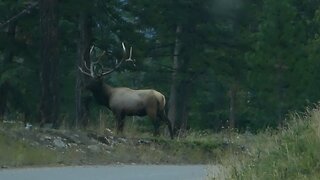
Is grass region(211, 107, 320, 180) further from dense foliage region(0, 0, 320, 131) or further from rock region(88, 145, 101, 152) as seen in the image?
dense foliage region(0, 0, 320, 131)

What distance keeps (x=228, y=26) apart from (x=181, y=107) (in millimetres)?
4658

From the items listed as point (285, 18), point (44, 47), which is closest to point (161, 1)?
point (285, 18)

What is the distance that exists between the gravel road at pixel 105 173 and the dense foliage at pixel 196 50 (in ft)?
76.1

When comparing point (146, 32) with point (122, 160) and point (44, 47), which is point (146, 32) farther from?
point (122, 160)

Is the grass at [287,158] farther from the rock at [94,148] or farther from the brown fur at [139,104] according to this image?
the brown fur at [139,104]

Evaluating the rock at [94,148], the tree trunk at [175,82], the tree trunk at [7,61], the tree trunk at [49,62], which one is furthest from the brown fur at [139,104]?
the tree trunk at [175,82]

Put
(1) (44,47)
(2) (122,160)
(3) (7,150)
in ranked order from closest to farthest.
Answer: (3) (7,150) < (2) (122,160) < (1) (44,47)

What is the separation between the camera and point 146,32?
163 feet

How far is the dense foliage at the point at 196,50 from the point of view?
4466cm

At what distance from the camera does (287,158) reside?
14281mm

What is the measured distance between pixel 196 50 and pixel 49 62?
22.4 meters

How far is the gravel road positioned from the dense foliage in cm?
2321

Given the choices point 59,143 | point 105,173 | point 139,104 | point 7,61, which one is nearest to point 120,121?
point 139,104

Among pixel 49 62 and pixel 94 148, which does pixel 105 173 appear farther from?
pixel 49 62
